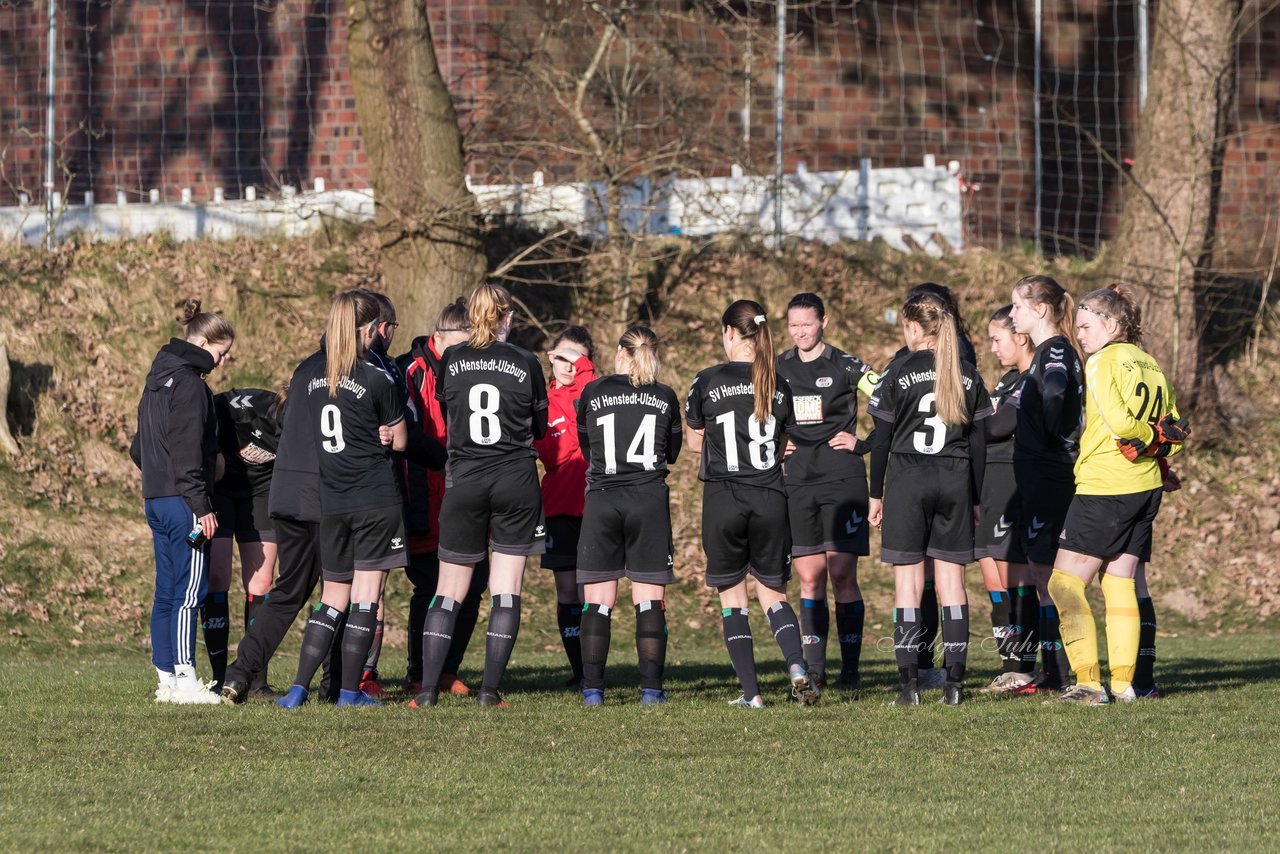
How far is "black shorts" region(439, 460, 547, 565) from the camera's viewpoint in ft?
27.1

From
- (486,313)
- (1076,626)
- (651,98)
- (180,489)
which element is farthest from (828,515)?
(651,98)

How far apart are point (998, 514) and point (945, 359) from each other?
1436 millimetres

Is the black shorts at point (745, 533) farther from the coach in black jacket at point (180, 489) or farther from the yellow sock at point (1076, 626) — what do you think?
the coach in black jacket at point (180, 489)

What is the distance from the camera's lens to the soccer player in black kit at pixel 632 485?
830 cm

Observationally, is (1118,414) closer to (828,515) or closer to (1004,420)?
(1004,420)

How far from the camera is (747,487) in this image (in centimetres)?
824

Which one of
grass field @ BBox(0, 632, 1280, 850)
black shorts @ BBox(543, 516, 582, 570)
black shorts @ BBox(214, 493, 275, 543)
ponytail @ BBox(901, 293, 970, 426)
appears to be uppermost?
ponytail @ BBox(901, 293, 970, 426)

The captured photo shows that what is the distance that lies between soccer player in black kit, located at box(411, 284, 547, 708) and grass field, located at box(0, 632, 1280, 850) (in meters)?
0.43

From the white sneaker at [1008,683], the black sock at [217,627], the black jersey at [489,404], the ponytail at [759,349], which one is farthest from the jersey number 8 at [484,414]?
the white sneaker at [1008,683]

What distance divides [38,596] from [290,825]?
26.9ft

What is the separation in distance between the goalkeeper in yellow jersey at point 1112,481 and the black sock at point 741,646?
5.10 ft

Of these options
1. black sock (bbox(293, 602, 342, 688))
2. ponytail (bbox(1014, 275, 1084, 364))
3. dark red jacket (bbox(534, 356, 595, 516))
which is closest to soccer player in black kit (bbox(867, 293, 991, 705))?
ponytail (bbox(1014, 275, 1084, 364))

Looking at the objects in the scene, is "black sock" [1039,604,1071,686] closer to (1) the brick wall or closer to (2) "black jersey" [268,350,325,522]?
(2) "black jersey" [268,350,325,522]

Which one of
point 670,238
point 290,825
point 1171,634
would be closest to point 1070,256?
point 670,238
